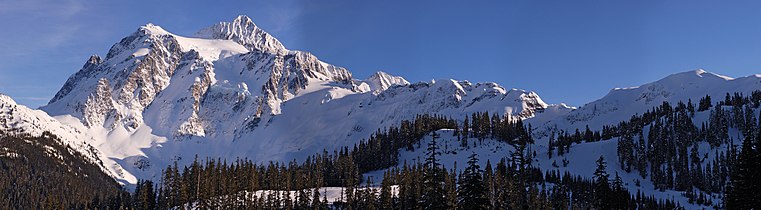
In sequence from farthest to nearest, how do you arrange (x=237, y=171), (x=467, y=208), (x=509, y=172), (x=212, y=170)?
(x=509, y=172)
(x=237, y=171)
(x=212, y=170)
(x=467, y=208)

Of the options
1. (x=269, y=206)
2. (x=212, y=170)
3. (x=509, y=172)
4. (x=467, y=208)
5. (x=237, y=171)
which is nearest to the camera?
(x=467, y=208)

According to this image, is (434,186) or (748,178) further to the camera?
(434,186)

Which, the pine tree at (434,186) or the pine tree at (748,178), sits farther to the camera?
the pine tree at (434,186)

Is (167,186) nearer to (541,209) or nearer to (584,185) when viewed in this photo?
(541,209)

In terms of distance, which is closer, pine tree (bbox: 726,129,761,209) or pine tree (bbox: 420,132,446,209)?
pine tree (bbox: 726,129,761,209)

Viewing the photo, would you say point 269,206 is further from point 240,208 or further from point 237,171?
point 237,171

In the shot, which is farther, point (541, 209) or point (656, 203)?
point (656, 203)

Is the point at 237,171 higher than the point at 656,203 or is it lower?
higher

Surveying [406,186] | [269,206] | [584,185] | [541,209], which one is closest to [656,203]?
[584,185]

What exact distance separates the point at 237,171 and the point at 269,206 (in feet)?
136

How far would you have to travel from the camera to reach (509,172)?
195 meters

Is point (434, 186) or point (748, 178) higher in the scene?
point (748, 178)

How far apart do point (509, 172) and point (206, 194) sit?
95.5 meters

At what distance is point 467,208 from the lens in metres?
68.1
